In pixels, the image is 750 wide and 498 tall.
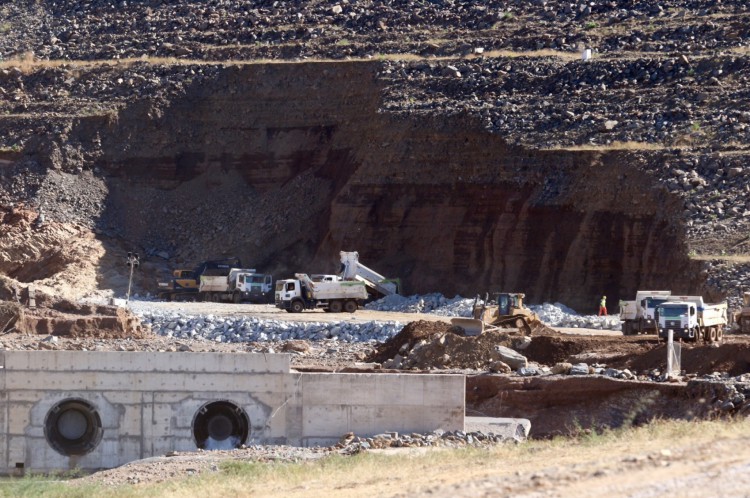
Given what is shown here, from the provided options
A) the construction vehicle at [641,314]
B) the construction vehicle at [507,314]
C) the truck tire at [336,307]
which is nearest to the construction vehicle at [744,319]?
the construction vehicle at [641,314]

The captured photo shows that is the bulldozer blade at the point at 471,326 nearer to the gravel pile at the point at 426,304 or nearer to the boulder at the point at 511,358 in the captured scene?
the boulder at the point at 511,358

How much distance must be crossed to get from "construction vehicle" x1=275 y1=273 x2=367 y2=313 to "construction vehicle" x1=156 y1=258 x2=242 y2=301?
7884mm

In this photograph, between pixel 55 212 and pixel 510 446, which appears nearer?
pixel 510 446

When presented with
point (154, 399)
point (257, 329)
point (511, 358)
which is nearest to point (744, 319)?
point (511, 358)

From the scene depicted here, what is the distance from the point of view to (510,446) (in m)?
23.2

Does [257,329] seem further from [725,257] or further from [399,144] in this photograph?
[725,257]

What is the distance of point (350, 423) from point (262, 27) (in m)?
A: 48.8

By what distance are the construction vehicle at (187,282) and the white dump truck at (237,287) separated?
64 centimetres

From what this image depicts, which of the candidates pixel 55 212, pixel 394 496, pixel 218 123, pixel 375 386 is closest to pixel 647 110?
pixel 218 123

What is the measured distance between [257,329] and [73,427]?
61.5ft

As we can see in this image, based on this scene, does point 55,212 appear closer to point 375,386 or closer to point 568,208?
point 568,208

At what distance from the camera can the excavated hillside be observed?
53.9 m

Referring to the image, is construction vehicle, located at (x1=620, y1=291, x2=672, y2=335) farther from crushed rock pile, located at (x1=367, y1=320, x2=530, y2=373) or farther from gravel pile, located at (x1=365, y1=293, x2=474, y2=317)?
gravel pile, located at (x1=365, y1=293, x2=474, y2=317)

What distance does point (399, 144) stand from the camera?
202ft
